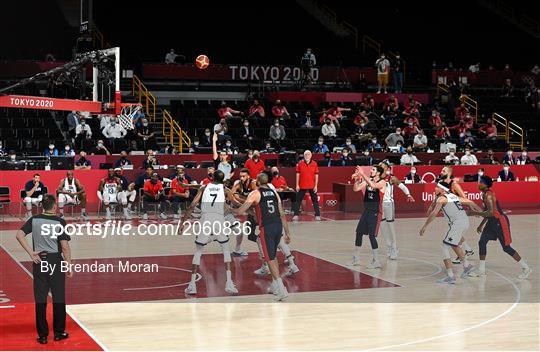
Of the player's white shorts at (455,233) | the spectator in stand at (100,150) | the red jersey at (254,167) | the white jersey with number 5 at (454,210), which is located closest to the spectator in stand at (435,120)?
the red jersey at (254,167)

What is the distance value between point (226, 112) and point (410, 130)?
778 centimetres

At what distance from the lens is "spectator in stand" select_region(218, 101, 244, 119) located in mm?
35281

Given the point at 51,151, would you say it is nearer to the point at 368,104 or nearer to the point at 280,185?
the point at 280,185

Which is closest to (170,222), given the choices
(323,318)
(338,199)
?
(338,199)

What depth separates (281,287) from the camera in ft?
49.6

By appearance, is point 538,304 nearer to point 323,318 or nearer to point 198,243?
point 323,318

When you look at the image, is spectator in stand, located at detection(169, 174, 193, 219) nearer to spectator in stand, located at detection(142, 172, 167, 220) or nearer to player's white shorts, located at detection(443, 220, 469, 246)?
spectator in stand, located at detection(142, 172, 167, 220)

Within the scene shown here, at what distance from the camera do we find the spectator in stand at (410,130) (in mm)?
36478

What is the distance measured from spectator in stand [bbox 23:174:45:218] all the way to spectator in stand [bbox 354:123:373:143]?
1356 cm

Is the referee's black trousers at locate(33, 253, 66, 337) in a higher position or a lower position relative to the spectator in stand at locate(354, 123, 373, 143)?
lower

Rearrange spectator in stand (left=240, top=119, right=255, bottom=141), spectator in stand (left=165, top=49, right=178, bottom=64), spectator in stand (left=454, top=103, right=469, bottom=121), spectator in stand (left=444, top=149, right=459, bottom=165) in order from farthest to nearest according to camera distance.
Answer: spectator in stand (left=165, top=49, right=178, bottom=64), spectator in stand (left=454, top=103, right=469, bottom=121), spectator in stand (left=240, top=119, right=255, bottom=141), spectator in stand (left=444, top=149, right=459, bottom=165)

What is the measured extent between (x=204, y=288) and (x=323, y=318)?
3.14 metres

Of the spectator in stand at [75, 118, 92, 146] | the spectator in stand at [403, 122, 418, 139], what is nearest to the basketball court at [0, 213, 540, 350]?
the spectator in stand at [75, 118, 92, 146]

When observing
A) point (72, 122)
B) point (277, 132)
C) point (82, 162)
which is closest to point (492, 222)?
point (82, 162)
